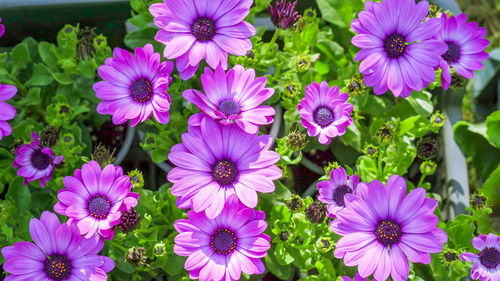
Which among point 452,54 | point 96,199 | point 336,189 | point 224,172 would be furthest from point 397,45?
point 96,199

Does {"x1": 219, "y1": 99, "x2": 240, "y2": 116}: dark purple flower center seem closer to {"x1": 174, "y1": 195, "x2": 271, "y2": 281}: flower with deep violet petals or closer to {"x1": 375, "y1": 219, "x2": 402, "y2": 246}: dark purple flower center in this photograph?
{"x1": 174, "y1": 195, "x2": 271, "y2": 281}: flower with deep violet petals

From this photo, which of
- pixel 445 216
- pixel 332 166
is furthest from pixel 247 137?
pixel 445 216

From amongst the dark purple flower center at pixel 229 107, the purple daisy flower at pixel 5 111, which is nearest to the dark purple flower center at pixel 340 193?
the dark purple flower center at pixel 229 107

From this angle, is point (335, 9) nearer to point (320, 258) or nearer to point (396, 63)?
point (396, 63)

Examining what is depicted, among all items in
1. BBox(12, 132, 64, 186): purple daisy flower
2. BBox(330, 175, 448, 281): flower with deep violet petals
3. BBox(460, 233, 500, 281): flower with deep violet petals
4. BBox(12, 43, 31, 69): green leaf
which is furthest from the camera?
BBox(12, 43, 31, 69): green leaf

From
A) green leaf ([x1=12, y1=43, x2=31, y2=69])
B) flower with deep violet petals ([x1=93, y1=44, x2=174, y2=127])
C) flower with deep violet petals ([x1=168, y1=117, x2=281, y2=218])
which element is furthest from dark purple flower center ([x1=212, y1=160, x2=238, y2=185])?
green leaf ([x1=12, y1=43, x2=31, y2=69])

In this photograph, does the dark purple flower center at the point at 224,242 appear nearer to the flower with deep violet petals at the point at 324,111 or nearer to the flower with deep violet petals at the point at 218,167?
the flower with deep violet petals at the point at 218,167
